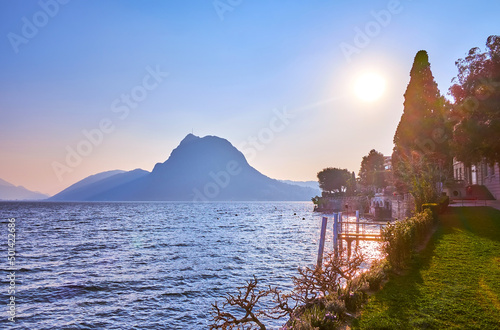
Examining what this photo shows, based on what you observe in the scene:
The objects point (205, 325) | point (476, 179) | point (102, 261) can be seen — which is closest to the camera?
point (205, 325)

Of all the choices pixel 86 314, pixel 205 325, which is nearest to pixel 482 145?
pixel 205 325

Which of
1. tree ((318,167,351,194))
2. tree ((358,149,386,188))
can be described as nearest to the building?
tree ((358,149,386,188))

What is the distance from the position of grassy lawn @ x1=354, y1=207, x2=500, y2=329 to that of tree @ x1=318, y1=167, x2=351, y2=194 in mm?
148495

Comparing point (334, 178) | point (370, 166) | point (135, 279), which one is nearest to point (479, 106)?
point (135, 279)

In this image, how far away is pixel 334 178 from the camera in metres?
167

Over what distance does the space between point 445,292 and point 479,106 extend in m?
23.2

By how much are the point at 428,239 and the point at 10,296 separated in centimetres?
2534

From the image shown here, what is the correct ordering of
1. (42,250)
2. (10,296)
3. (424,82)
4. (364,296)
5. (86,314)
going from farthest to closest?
(424,82) < (42,250) < (10,296) < (86,314) < (364,296)

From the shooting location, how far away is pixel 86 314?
1870cm

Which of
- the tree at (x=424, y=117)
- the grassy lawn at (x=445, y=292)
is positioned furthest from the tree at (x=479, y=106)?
the tree at (x=424, y=117)

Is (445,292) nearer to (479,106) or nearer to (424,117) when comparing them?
(479,106)

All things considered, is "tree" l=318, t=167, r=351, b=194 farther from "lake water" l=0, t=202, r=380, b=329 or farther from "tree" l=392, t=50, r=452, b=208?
"lake water" l=0, t=202, r=380, b=329

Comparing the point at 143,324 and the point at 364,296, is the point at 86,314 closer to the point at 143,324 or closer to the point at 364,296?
the point at 143,324

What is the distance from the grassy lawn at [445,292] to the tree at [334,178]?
148 metres
